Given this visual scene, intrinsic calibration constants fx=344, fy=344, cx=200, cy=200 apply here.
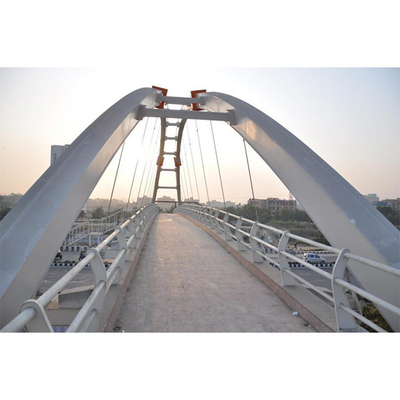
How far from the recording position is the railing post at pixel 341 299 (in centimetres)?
308

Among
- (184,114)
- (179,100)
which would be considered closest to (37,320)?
(184,114)

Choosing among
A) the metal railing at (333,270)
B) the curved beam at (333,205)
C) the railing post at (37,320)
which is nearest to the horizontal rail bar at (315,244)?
the metal railing at (333,270)

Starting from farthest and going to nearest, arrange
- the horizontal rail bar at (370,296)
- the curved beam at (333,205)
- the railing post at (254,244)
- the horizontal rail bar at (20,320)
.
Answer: the railing post at (254,244)
the curved beam at (333,205)
the horizontal rail bar at (370,296)
the horizontal rail bar at (20,320)

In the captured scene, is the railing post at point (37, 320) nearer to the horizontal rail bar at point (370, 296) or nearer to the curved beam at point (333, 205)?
the horizontal rail bar at point (370, 296)

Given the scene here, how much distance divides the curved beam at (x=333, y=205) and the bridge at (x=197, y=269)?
0.05ft

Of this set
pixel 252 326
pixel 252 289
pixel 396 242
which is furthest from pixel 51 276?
pixel 396 242

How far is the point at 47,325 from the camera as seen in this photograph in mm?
1805

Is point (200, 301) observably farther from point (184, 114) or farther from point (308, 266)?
point (184, 114)

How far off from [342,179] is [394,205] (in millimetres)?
734

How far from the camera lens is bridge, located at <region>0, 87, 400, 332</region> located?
2.79m

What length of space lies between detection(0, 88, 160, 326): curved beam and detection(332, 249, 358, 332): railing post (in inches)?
102

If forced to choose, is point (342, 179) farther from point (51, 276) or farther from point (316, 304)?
point (51, 276)

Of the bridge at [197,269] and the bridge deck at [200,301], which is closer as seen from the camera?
the bridge at [197,269]

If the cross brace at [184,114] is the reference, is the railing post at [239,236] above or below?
below
